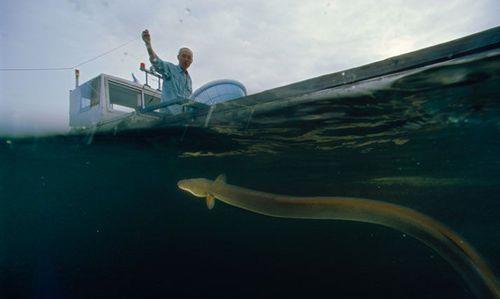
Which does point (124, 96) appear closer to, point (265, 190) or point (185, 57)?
point (185, 57)

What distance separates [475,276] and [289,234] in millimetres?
18856

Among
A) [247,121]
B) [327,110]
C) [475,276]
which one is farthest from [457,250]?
[247,121]

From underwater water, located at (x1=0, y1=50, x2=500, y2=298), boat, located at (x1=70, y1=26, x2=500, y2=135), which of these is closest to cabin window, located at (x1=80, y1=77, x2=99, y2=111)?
boat, located at (x1=70, y1=26, x2=500, y2=135)

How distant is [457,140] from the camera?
897 cm

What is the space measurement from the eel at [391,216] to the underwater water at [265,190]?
2.05m

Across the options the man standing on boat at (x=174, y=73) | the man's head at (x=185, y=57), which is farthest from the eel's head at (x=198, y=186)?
the man's head at (x=185, y=57)

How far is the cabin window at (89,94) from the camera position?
429 inches

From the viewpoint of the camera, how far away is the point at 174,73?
786cm

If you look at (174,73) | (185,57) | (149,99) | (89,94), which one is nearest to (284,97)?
(174,73)

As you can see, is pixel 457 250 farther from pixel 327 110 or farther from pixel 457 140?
pixel 457 140

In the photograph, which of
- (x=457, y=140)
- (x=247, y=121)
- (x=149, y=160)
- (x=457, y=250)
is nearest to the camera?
(x=457, y=250)

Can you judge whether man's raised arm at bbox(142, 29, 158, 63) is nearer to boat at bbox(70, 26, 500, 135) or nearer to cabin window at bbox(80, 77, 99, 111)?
boat at bbox(70, 26, 500, 135)

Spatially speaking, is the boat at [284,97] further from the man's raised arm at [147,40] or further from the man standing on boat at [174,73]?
the man's raised arm at [147,40]

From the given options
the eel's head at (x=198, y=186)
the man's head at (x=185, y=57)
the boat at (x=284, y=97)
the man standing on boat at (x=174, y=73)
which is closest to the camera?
the boat at (x=284, y=97)
